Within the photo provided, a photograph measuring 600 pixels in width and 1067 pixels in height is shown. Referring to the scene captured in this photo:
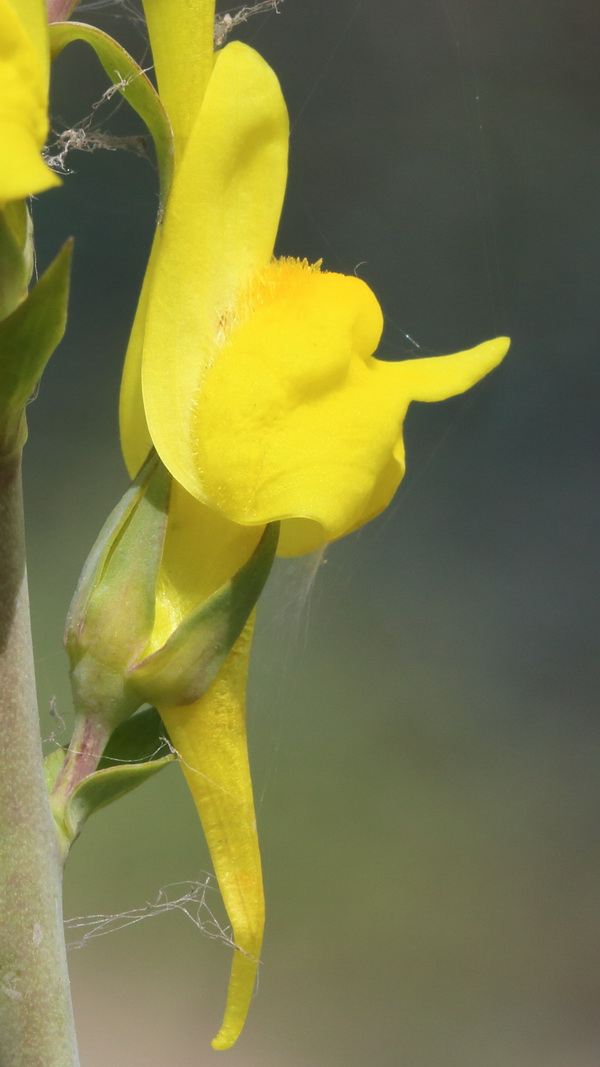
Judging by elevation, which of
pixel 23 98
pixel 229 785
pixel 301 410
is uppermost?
pixel 23 98

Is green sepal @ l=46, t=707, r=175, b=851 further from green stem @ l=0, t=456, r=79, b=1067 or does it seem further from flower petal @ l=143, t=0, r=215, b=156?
flower petal @ l=143, t=0, r=215, b=156

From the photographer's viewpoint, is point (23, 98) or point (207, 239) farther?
point (207, 239)

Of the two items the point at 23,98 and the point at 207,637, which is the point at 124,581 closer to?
the point at 207,637

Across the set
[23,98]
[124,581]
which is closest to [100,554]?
[124,581]

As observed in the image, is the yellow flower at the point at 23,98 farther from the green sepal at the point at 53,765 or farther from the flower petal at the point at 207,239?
the green sepal at the point at 53,765

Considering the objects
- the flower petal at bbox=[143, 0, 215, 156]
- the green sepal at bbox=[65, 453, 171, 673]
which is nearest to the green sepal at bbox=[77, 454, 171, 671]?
the green sepal at bbox=[65, 453, 171, 673]

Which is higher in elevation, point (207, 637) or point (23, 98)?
point (23, 98)
